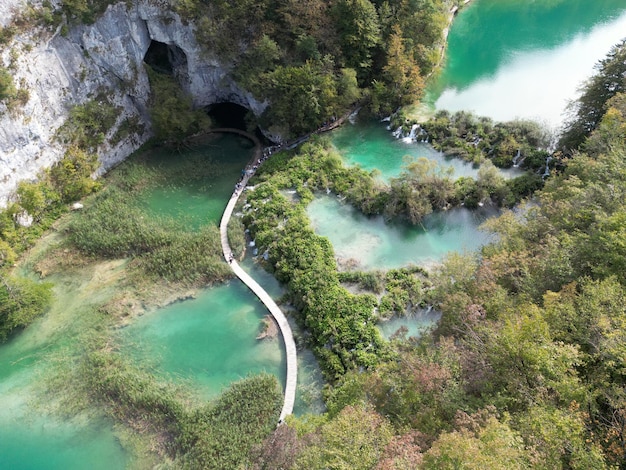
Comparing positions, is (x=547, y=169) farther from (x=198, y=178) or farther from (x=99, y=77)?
(x=99, y=77)

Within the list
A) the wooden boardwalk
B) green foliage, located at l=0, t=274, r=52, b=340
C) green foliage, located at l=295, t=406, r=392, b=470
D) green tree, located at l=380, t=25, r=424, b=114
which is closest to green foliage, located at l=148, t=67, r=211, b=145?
the wooden boardwalk

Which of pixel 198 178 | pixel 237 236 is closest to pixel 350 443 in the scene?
pixel 237 236

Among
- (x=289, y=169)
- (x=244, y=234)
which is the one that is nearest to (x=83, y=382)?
(x=244, y=234)

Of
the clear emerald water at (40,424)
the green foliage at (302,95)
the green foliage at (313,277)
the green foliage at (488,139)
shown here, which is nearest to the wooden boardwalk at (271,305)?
the green foliage at (313,277)

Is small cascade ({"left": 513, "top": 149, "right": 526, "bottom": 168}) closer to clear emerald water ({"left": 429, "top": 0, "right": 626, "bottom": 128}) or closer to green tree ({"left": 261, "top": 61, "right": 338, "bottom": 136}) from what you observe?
clear emerald water ({"left": 429, "top": 0, "right": 626, "bottom": 128})

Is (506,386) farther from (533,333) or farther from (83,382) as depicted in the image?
(83,382)

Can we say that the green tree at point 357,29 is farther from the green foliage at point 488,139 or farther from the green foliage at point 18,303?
the green foliage at point 18,303
